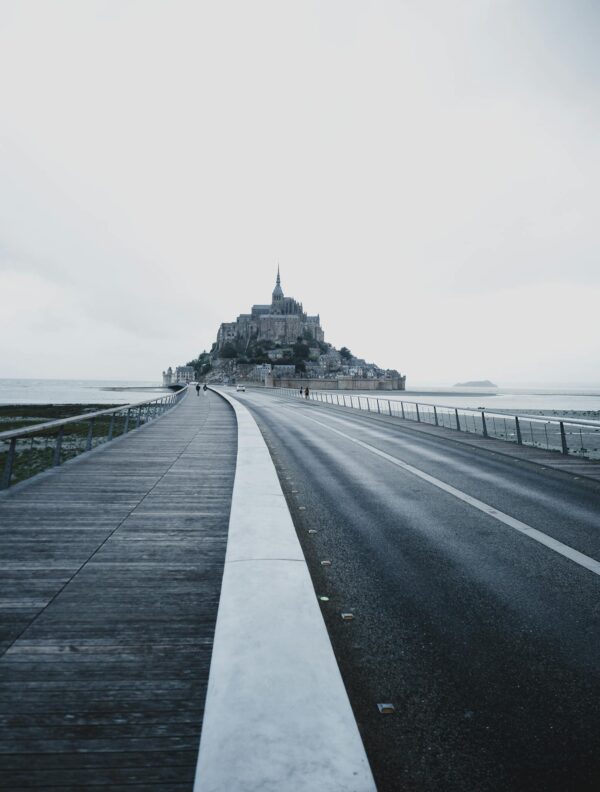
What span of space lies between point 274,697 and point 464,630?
1476mm

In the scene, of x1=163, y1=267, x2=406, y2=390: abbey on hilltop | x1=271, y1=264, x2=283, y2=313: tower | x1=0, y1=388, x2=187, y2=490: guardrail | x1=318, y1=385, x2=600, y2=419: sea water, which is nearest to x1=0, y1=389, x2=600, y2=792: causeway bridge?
x1=0, y1=388, x2=187, y2=490: guardrail

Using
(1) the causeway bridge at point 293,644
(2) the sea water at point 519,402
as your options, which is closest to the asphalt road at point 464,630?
(1) the causeway bridge at point 293,644

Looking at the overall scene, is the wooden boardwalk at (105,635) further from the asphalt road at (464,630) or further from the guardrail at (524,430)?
the guardrail at (524,430)

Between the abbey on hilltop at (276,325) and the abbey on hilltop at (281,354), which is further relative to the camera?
the abbey on hilltop at (276,325)

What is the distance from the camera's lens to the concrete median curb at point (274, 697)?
1754 millimetres

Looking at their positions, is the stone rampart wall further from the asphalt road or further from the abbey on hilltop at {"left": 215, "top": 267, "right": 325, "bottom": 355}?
the asphalt road

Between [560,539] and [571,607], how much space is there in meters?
1.76

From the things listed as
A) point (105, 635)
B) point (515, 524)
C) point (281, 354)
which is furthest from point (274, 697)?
point (281, 354)

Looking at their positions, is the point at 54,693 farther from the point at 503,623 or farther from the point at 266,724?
the point at 503,623

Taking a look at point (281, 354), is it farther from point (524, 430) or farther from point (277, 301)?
point (524, 430)

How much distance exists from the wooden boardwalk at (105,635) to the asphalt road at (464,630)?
2.94 ft

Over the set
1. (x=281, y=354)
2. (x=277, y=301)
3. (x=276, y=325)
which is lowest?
(x=281, y=354)

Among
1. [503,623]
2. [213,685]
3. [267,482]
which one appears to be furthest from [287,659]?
[267,482]

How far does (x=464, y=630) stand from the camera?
3.03 m
